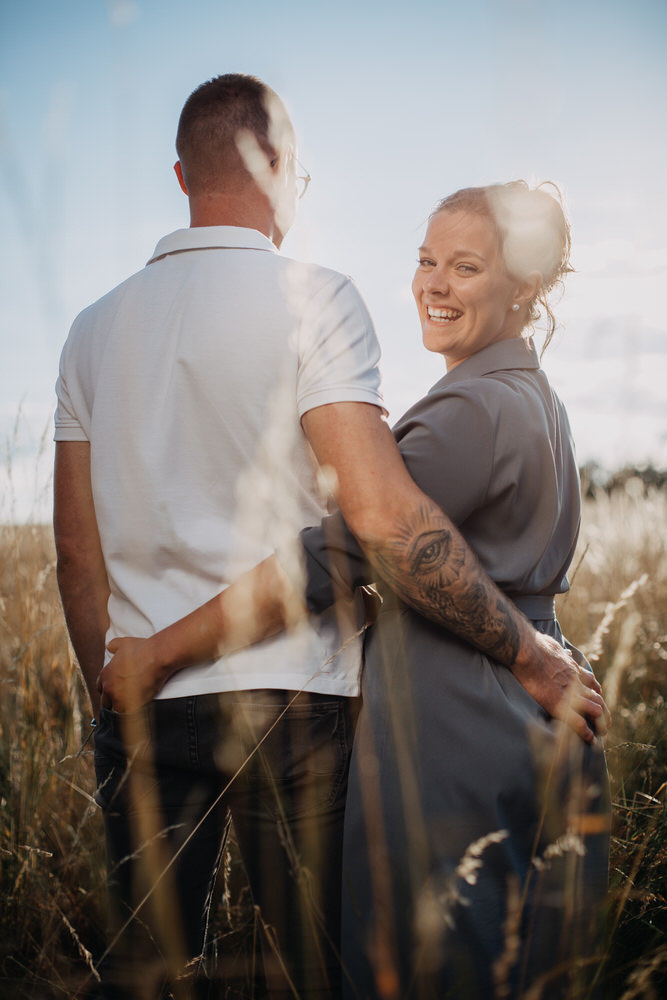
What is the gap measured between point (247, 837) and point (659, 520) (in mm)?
5487

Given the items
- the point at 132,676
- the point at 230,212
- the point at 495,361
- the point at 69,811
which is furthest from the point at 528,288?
the point at 69,811

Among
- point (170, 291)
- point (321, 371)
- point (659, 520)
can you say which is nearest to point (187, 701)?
point (321, 371)

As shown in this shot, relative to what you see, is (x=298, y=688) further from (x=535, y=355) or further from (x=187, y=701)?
(x=535, y=355)

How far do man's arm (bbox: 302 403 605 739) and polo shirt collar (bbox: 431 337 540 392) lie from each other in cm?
44

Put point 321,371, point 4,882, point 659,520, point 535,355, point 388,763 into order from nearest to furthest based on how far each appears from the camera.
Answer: point 321,371
point 388,763
point 535,355
point 4,882
point 659,520

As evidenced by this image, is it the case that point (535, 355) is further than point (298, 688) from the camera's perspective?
Yes

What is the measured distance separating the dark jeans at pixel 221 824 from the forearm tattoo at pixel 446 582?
247mm

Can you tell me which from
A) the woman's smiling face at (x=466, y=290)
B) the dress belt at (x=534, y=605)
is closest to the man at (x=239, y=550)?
the dress belt at (x=534, y=605)

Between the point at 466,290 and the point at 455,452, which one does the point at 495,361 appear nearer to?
the point at 466,290

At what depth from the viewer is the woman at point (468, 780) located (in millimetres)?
1236

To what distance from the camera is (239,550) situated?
1.21m

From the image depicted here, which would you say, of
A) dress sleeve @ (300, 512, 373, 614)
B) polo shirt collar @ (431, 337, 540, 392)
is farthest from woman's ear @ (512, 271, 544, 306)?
dress sleeve @ (300, 512, 373, 614)

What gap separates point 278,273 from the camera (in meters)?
1.23

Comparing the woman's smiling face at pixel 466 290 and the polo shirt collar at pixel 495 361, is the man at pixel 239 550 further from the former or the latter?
the woman's smiling face at pixel 466 290
